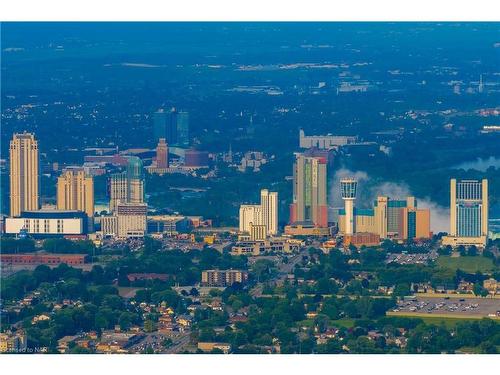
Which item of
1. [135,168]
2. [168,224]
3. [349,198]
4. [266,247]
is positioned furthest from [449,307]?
[135,168]

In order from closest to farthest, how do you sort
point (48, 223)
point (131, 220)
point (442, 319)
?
point (442, 319), point (48, 223), point (131, 220)

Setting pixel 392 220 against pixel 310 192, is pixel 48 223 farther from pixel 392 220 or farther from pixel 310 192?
pixel 392 220

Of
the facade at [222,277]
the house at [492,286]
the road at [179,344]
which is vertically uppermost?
the facade at [222,277]

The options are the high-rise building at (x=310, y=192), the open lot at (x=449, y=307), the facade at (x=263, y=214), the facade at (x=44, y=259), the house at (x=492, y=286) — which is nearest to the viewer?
the open lot at (x=449, y=307)

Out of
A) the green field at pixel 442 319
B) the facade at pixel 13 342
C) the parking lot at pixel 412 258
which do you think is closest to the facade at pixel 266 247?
the parking lot at pixel 412 258

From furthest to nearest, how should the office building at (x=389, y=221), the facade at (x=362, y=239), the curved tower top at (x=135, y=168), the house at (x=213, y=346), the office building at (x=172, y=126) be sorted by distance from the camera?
the office building at (x=172, y=126)
the curved tower top at (x=135, y=168)
the office building at (x=389, y=221)
the facade at (x=362, y=239)
the house at (x=213, y=346)

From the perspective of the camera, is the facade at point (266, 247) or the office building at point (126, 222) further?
the office building at point (126, 222)

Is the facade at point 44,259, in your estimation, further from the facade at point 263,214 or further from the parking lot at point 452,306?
the parking lot at point 452,306
